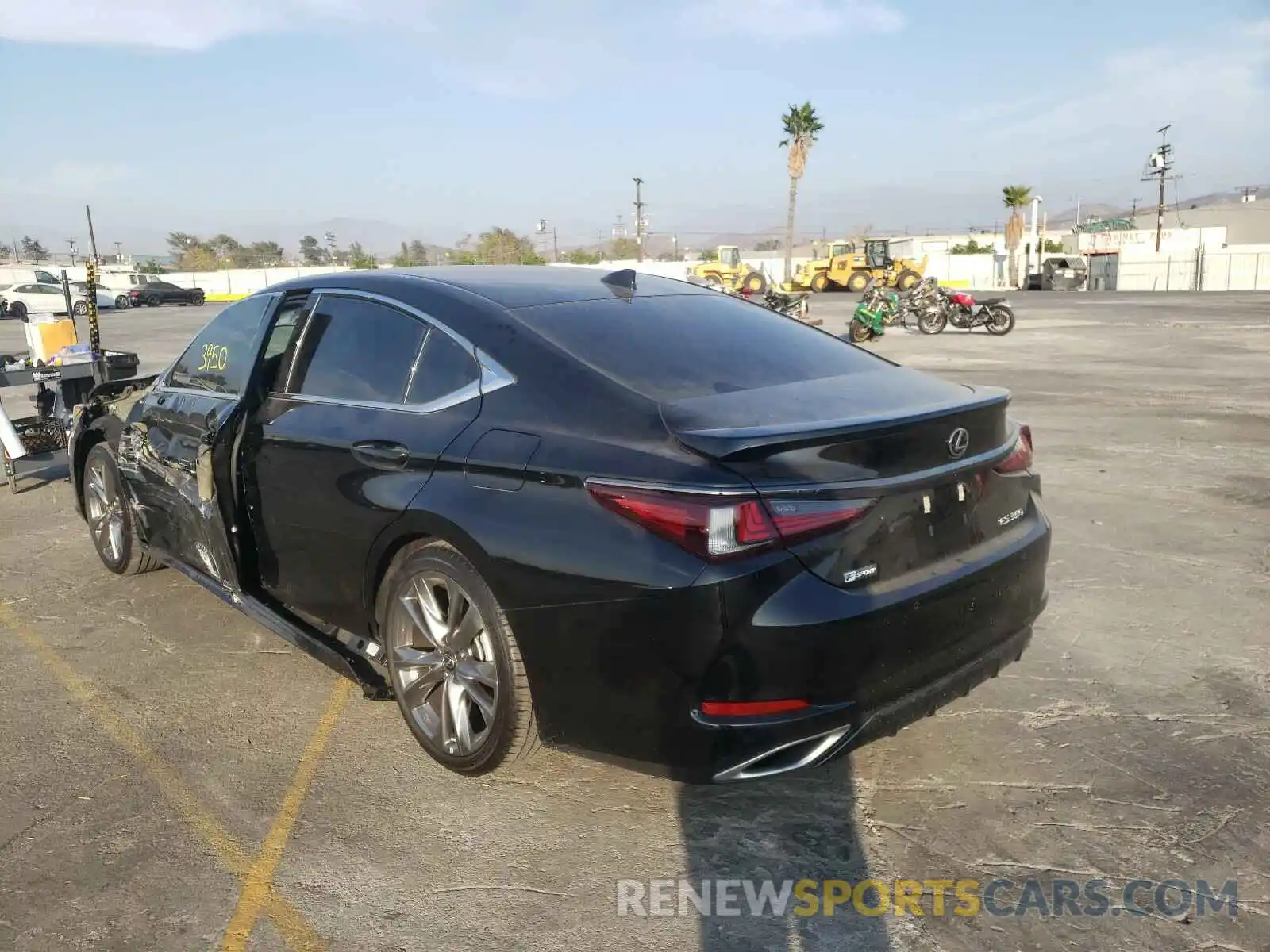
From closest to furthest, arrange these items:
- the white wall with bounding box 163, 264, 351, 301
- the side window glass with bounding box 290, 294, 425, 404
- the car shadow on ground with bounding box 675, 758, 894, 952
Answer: the car shadow on ground with bounding box 675, 758, 894, 952
the side window glass with bounding box 290, 294, 425, 404
the white wall with bounding box 163, 264, 351, 301

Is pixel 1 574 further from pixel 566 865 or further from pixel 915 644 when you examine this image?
pixel 915 644

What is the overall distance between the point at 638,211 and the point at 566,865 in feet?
273

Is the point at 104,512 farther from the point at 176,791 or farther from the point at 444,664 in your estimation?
the point at 444,664

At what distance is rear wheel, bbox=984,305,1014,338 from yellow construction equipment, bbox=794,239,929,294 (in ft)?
67.5

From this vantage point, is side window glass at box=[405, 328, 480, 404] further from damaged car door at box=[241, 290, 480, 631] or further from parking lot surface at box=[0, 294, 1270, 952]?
parking lot surface at box=[0, 294, 1270, 952]

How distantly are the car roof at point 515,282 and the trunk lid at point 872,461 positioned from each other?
0.91 meters

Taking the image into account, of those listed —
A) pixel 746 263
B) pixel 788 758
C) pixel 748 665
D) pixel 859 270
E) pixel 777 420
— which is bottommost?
pixel 788 758

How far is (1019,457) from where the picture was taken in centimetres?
316

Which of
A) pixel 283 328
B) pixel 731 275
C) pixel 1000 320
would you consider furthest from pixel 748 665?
pixel 731 275

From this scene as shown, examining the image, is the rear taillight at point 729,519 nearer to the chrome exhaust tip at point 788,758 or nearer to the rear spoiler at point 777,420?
the rear spoiler at point 777,420

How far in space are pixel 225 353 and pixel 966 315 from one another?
20.3 m

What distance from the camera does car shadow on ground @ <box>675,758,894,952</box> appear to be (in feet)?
7.84

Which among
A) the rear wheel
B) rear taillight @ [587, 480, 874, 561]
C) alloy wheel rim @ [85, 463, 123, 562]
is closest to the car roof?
rear taillight @ [587, 480, 874, 561]

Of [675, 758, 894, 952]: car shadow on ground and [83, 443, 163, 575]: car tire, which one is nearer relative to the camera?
[675, 758, 894, 952]: car shadow on ground
